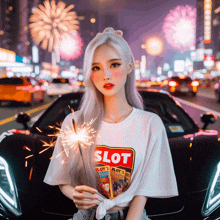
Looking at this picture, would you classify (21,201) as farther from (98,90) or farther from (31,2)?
(31,2)

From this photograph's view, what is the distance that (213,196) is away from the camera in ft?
7.34

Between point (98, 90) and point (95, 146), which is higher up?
point (98, 90)

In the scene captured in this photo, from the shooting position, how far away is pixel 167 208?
2152mm

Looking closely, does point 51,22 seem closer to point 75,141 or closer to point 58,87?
point 75,141

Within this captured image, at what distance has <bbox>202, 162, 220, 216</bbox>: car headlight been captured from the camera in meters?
2.17

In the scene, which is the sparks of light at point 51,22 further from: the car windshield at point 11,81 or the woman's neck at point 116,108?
the car windshield at point 11,81

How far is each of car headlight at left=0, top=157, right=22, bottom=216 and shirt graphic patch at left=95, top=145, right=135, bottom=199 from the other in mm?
765

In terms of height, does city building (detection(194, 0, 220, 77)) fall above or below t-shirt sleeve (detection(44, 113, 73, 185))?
above

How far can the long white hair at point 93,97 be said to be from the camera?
1.73 m

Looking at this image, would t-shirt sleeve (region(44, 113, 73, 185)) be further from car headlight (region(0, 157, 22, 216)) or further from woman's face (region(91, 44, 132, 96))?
car headlight (region(0, 157, 22, 216))

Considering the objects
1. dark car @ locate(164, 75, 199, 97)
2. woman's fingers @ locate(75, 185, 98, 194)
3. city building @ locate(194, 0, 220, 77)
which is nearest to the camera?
woman's fingers @ locate(75, 185, 98, 194)

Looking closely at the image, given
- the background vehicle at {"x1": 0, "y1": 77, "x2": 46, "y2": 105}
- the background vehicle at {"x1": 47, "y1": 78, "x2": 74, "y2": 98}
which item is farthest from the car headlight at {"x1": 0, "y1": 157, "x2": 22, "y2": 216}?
the background vehicle at {"x1": 47, "y1": 78, "x2": 74, "y2": 98}

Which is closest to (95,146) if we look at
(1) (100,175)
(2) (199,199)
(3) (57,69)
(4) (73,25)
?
(1) (100,175)

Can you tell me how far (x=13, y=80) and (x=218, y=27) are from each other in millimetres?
115499
